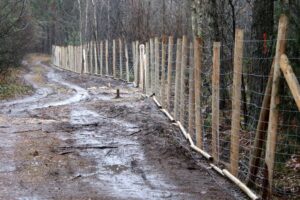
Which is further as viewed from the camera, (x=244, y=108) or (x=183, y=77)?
(x=183, y=77)

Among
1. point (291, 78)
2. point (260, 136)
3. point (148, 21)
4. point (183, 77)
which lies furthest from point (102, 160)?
point (148, 21)

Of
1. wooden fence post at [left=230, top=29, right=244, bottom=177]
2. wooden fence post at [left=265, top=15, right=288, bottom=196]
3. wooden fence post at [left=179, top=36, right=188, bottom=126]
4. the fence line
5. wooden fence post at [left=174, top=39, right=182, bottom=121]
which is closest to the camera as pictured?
wooden fence post at [left=265, top=15, right=288, bottom=196]

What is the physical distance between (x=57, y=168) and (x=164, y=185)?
78.1 inches

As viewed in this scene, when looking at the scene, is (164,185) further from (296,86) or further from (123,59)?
(123,59)

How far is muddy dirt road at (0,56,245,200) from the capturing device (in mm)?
7027

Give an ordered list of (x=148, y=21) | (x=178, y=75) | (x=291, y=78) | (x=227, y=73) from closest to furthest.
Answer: (x=291, y=78) < (x=227, y=73) < (x=178, y=75) < (x=148, y=21)

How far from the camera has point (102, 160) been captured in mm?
8719

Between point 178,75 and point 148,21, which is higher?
point 148,21

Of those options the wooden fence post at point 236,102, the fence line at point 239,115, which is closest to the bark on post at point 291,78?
the fence line at point 239,115

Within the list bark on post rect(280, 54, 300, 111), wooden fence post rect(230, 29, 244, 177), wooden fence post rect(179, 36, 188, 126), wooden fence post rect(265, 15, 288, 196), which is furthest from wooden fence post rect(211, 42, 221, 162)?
wooden fence post rect(179, 36, 188, 126)

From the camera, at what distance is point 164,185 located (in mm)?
7254

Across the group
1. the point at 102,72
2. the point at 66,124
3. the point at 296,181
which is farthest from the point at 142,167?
the point at 102,72

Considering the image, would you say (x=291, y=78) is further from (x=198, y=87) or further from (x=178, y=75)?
(x=178, y=75)

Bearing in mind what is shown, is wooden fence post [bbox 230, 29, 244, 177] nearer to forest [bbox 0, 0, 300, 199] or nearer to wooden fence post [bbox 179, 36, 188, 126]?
forest [bbox 0, 0, 300, 199]
